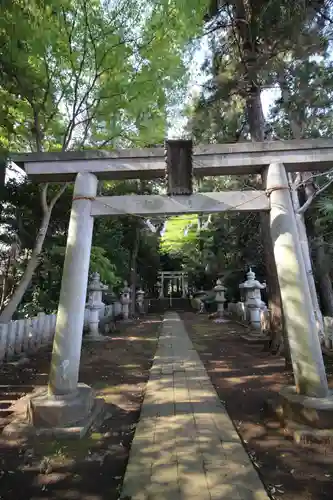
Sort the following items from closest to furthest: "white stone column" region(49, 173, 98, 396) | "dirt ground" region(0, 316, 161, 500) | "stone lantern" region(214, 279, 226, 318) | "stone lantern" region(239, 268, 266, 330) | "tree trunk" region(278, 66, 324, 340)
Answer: "dirt ground" region(0, 316, 161, 500)
"white stone column" region(49, 173, 98, 396)
"tree trunk" region(278, 66, 324, 340)
"stone lantern" region(239, 268, 266, 330)
"stone lantern" region(214, 279, 226, 318)

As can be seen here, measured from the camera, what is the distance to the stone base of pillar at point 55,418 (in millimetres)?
3562

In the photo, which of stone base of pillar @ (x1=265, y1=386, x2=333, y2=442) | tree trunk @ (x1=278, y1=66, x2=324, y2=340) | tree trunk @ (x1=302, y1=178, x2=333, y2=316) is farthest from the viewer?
tree trunk @ (x1=302, y1=178, x2=333, y2=316)

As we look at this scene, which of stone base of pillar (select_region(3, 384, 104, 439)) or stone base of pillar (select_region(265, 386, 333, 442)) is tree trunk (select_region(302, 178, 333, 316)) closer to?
stone base of pillar (select_region(265, 386, 333, 442))

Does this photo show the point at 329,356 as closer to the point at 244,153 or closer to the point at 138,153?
the point at 244,153

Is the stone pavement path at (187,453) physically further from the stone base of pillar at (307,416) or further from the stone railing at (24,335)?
the stone railing at (24,335)

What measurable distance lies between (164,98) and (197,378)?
6.79 metres

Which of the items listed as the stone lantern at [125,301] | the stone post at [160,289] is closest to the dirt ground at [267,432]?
the stone lantern at [125,301]

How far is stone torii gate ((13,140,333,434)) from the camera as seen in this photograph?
397 cm

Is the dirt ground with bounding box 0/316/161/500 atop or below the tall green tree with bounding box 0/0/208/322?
below

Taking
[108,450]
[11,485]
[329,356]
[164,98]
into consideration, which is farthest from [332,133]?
Answer: [11,485]

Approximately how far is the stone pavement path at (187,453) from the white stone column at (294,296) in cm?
105

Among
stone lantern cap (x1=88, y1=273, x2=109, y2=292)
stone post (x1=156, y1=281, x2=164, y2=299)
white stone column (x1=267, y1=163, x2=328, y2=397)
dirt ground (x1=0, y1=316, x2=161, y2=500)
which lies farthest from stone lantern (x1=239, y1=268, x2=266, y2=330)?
stone post (x1=156, y1=281, x2=164, y2=299)

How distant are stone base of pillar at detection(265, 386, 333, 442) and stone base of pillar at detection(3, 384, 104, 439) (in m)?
A: 2.21

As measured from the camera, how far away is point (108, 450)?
3.29 metres
